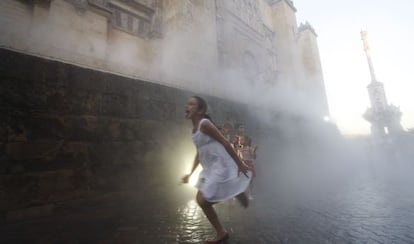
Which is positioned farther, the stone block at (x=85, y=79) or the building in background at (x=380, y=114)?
the building in background at (x=380, y=114)

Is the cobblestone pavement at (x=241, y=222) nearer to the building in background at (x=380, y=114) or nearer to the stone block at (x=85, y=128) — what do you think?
the stone block at (x=85, y=128)

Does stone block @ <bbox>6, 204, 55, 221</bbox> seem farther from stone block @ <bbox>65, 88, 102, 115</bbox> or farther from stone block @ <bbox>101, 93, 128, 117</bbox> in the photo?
stone block @ <bbox>101, 93, 128, 117</bbox>

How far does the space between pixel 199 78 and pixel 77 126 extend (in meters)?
5.59

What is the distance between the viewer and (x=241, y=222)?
2.60 meters

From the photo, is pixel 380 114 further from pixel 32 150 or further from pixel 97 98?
pixel 32 150

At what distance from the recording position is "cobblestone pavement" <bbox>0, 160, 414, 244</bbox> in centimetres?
205

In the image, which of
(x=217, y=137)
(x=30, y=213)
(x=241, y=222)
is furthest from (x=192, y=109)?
(x=30, y=213)

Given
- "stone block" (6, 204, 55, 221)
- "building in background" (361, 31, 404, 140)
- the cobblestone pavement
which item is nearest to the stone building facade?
"stone block" (6, 204, 55, 221)

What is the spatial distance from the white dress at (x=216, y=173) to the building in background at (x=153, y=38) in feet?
9.99

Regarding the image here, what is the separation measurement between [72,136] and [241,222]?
2806mm

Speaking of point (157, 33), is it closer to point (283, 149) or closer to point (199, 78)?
point (199, 78)

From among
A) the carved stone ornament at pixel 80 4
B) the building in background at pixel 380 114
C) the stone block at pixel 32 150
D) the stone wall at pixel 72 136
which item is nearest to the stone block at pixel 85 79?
the stone wall at pixel 72 136

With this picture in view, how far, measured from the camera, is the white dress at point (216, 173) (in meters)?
1.93

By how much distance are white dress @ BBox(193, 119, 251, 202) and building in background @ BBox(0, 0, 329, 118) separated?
3046 mm
